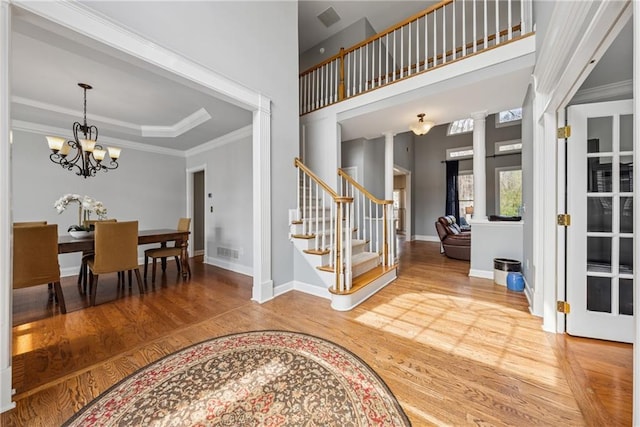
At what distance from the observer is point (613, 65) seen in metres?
1.97

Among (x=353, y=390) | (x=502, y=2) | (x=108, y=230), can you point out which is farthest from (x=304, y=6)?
(x=353, y=390)

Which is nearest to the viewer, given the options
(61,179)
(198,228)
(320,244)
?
(320,244)

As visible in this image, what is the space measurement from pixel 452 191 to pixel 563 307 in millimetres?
6122

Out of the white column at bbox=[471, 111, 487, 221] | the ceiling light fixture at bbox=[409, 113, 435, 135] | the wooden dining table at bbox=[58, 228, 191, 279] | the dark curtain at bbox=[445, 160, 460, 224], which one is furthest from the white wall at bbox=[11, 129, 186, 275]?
the dark curtain at bbox=[445, 160, 460, 224]

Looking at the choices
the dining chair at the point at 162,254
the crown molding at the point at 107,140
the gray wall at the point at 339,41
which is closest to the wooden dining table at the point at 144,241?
the dining chair at the point at 162,254

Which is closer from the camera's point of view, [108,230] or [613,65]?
[613,65]

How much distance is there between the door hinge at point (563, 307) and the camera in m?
1.96

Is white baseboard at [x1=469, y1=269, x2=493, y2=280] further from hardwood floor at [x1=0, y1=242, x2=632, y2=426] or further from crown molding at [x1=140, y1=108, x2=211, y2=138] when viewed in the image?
crown molding at [x1=140, y1=108, x2=211, y2=138]

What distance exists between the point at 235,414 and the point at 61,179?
16.7 feet

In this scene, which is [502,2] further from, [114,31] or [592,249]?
[114,31]

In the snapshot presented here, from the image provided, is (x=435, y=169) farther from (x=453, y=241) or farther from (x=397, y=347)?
(x=397, y=347)

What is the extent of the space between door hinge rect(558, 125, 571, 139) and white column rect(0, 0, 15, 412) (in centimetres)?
366

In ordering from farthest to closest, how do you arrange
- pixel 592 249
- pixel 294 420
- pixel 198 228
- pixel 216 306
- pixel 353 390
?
1. pixel 198 228
2. pixel 216 306
3. pixel 592 249
4. pixel 353 390
5. pixel 294 420

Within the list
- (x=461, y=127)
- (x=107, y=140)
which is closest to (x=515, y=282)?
(x=461, y=127)
